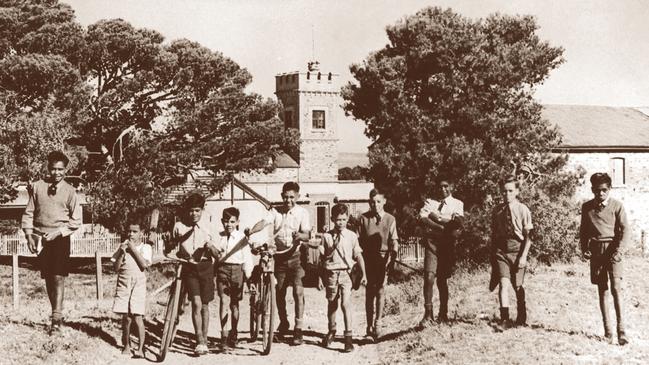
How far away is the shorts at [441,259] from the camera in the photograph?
403 inches

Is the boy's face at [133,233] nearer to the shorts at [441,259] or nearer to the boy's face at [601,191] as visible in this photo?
the shorts at [441,259]

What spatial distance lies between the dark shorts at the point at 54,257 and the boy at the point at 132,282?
2.29 ft

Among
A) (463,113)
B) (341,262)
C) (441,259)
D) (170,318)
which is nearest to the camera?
(170,318)

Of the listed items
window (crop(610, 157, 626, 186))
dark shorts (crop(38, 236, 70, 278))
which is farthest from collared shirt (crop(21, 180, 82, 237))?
window (crop(610, 157, 626, 186))

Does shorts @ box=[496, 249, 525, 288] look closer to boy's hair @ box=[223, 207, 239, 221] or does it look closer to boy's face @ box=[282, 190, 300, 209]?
boy's face @ box=[282, 190, 300, 209]

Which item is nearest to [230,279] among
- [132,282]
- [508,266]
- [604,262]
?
[132,282]

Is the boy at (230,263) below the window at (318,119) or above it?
below

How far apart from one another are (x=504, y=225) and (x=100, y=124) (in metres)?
25.6

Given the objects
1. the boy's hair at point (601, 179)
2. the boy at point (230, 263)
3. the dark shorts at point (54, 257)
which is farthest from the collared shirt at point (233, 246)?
the boy's hair at point (601, 179)

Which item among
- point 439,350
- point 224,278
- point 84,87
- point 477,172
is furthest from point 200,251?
point 84,87

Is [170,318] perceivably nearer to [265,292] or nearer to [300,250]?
[265,292]

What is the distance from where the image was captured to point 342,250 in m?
9.80

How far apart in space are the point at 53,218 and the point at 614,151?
134ft

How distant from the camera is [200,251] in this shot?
9312mm
